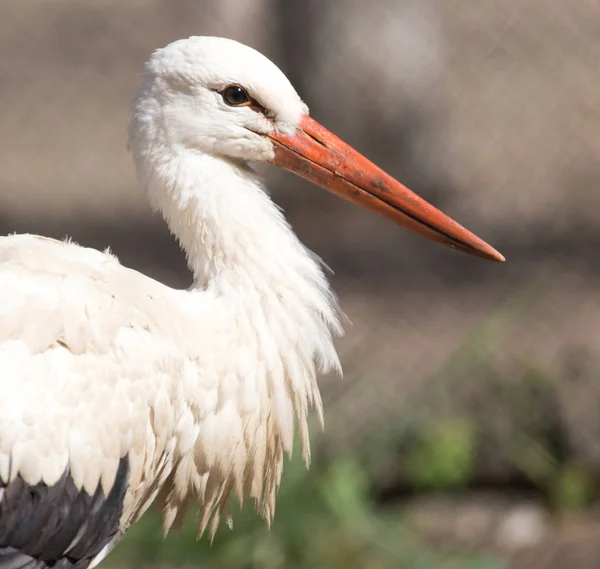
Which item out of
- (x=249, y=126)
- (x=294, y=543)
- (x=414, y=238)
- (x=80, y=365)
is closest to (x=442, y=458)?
(x=294, y=543)

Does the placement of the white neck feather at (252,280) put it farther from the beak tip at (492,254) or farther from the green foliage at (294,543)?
the green foliage at (294,543)

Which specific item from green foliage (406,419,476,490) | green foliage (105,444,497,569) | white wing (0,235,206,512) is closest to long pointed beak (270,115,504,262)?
white wing (0,235,206,512)

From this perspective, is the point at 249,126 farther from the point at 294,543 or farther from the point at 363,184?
the point at 294,543

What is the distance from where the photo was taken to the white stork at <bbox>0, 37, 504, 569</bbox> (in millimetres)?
2295

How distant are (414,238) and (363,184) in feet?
10.7

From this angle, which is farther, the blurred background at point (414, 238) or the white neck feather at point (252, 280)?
the blurred background at point (414, 238)

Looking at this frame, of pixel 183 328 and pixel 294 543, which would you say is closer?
pixel 183 328

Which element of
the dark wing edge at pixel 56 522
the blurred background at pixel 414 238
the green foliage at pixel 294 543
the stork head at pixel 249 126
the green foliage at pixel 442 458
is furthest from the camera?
the green foliage at pixel 442 458

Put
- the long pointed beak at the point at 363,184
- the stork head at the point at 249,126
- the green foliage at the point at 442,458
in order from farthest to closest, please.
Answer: the green foliage at the point at 442,458 < the long pointed beak at the point at 363,184 < the stork head at the point at 249,126

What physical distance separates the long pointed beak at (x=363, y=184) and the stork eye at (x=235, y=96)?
0.15 meters

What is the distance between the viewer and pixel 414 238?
588cm

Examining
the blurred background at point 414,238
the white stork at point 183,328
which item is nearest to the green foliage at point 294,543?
the blurred background at point 414,238

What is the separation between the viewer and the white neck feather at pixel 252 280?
250 centimetres

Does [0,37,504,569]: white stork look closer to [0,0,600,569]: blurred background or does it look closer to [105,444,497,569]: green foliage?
[105,444,497,569]: green foliage
